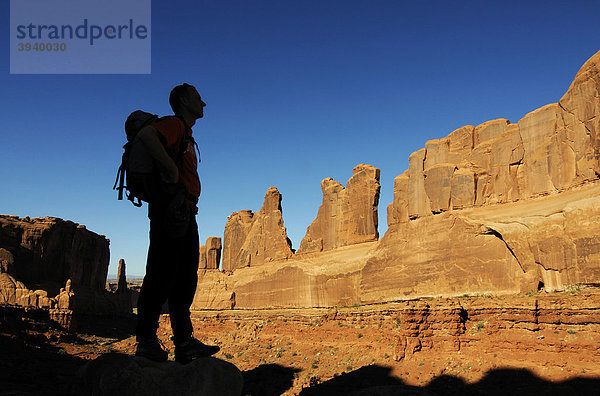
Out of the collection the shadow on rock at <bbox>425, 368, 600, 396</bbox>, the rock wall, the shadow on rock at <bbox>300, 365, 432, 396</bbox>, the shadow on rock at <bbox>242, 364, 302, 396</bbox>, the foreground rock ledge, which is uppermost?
the rock wall

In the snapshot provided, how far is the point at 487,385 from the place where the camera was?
15.4 metres

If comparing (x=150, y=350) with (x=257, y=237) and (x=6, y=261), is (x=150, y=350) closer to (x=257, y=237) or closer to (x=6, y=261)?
(x=257, y=237)

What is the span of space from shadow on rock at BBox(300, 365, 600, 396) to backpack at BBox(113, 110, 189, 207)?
9184 millimetres

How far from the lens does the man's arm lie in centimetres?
422

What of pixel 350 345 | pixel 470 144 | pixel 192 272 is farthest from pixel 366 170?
pixel 192 272

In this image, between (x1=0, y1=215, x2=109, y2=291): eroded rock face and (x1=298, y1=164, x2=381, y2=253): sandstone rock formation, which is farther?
(x1=0, y1=215, x2=109, y2=291): eroded rock face

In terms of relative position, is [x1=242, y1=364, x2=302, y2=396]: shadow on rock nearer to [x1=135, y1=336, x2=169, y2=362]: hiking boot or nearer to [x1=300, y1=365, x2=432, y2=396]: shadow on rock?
[x1=300, y1=365, x2=432, y2=396]: shadow on rock

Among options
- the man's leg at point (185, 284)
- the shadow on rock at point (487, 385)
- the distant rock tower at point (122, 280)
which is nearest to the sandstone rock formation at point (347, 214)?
the shadow on rock at point (487, 385)

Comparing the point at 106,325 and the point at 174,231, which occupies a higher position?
the point at 174,231

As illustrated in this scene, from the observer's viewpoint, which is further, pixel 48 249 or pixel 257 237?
pixel 48 249

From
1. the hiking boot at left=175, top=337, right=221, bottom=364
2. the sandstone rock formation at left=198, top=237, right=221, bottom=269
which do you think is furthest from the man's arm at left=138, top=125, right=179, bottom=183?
the sandstone rock formation at left=198, top=237, right=221, bottom=269

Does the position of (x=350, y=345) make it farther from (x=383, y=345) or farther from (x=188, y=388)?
(x=188, y=388)

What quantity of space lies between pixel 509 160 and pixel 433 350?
865 cm

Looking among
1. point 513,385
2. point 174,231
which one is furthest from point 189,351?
point 513,385
